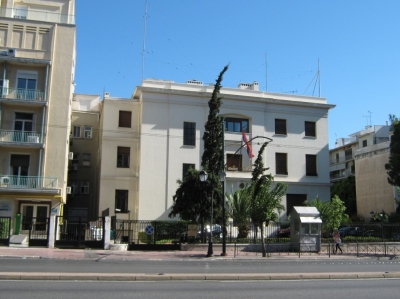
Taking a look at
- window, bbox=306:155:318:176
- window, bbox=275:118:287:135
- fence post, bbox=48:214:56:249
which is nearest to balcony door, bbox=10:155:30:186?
fence post, bbox=48:214:56:249

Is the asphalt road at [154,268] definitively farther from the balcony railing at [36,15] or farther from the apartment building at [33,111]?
the balcony railing at [36,15]

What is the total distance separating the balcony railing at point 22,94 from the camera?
3456 centimetres

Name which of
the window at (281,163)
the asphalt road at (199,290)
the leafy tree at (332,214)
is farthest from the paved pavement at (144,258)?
the window at (281,163)

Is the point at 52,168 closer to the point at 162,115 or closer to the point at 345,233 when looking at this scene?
the point at 162,115

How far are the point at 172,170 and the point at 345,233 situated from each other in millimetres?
15260

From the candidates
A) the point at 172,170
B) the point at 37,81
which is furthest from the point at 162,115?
the point at 37,81

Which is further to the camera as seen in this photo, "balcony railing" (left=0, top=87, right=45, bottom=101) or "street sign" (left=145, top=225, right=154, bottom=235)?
"balcony railing" (left=0, top=87, right=45, bottom=101)

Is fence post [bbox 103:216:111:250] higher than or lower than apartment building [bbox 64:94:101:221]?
lower

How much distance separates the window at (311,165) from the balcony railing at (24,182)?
23985 mm

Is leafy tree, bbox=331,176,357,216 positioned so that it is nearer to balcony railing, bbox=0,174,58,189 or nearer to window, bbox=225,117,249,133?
window, bbox=225,117,249,133

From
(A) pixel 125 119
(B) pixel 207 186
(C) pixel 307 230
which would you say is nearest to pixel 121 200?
(A) pixel 125 119

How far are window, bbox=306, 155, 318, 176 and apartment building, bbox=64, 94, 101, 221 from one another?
21.1m

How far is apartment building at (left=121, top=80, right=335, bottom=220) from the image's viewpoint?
40.1 metres

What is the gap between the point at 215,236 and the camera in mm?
33094
